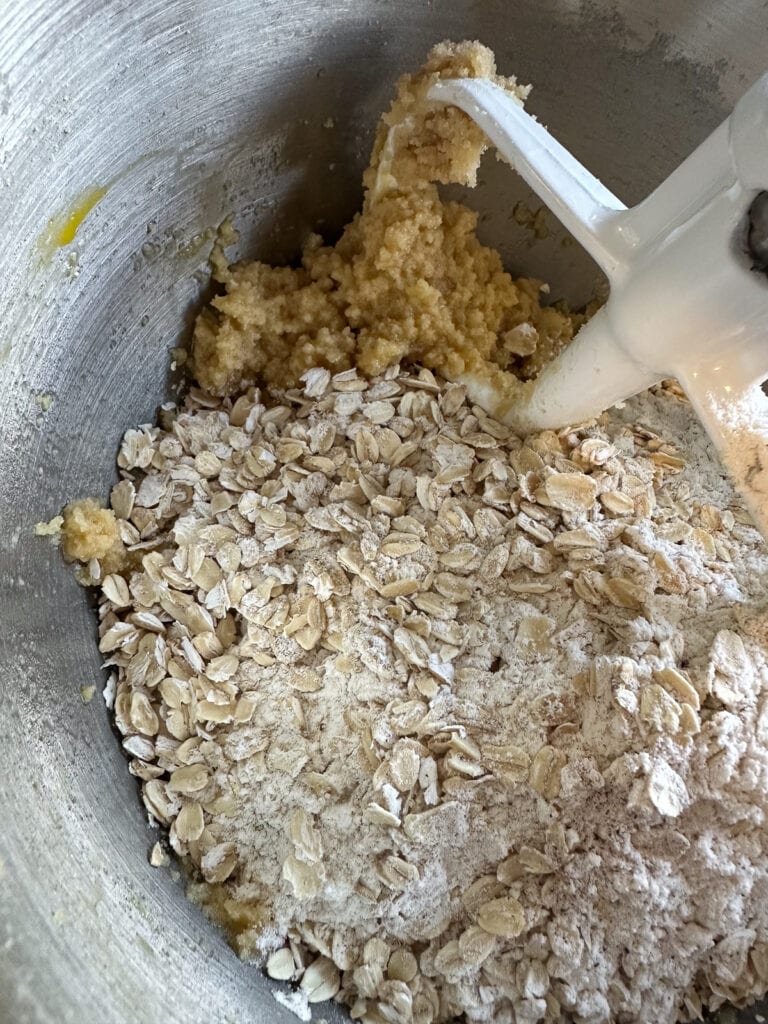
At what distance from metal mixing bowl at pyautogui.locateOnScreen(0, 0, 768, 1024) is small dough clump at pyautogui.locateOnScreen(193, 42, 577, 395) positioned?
67 millimetres

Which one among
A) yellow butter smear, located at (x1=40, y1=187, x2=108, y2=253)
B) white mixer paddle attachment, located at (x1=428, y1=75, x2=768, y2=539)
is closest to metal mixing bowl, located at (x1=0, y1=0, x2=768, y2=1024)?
yellow butter smear, located at (x1=40, y1=187, x2=108, y2=253)

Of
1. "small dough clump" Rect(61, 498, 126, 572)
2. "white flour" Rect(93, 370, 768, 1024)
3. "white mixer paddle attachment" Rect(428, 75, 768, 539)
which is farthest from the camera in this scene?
"small dough clump" Rect(61, 498, 126, 572)

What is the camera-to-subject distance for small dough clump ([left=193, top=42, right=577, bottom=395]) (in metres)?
0.90

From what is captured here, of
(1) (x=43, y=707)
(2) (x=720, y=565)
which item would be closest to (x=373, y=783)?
(1) (x=43, y=707)

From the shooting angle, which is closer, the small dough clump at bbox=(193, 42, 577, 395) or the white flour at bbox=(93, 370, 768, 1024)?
the white flour at bbox=(93, 370, 768, 1024)

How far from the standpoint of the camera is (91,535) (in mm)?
872

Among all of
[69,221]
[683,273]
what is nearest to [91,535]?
[69,221]

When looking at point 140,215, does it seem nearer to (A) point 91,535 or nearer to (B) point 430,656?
(A) point 91,535

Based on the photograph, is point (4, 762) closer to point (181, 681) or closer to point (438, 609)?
point (181, 681)

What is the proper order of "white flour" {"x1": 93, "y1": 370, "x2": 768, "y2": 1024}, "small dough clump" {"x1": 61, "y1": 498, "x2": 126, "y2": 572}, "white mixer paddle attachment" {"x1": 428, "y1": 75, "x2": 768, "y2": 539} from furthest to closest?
"small dough clump" {"x1": 61, "y1": 498, "x2": 126, "y2": 572} → "white flour" {"x1": 93, "y1": 370, "x2": 768, "y2": 1024} → "white mixer paddle attachment" {"x1": 428, "y1": 75, "x2": 768, "y2": 539}

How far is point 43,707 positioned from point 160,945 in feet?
0.77

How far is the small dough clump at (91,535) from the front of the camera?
0.87 meters

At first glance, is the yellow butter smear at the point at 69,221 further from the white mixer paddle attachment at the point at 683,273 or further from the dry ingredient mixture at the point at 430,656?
the white mixer paddle attachment at the point at 683,273

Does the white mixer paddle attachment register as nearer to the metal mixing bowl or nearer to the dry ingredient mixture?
the dry ingredient mixture
